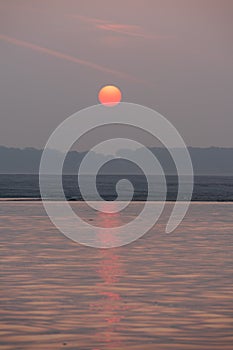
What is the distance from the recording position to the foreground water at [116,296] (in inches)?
664

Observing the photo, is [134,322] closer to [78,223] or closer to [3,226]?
[3,226]

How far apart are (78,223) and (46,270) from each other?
28735 millimetres

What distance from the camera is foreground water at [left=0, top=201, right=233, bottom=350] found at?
55.3 ft

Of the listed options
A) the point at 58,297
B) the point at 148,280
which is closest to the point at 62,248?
the point at 148,280

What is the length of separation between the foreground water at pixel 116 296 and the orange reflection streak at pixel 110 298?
A: 0.06ft

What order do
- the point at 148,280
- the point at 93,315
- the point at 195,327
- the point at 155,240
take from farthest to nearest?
the point at 155,240 → the point at 148,280 → the point at 93,315 → the point at 195,327

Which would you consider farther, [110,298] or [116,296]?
[116,296]

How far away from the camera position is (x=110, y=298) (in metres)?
22.0

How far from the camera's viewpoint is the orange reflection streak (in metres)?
17.1

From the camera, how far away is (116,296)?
22.4m

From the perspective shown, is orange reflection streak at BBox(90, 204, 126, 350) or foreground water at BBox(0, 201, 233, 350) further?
orange reflection streak at BBox(90, 204, 126, 350)

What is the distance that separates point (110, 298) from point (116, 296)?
15.7 inches

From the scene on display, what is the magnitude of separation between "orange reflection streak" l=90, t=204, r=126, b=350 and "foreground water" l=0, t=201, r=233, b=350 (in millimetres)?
19

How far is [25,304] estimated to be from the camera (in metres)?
20.8
